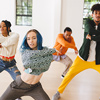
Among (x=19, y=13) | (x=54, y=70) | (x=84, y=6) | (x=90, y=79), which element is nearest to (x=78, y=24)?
(x=84, y=6)

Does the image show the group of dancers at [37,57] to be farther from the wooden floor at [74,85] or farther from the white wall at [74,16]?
the white wall at [74,16]

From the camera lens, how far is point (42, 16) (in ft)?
23.3

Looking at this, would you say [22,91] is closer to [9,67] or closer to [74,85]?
[9,67]

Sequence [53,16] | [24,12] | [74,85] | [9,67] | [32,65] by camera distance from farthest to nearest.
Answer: [24,12] < [53,16] < [74,85] < [9,67] < [32,65]

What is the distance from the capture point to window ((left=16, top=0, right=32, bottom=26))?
7368mm

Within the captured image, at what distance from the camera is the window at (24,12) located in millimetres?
7368

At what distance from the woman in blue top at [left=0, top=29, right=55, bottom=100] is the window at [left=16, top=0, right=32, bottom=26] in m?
5.97

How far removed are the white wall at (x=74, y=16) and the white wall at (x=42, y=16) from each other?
0.34 m

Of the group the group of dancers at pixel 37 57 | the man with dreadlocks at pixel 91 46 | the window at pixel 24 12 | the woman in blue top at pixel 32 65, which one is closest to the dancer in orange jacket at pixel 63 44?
the group of dancers at pixel 37 57

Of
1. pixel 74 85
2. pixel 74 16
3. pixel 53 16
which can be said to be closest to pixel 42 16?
pixel 53 16

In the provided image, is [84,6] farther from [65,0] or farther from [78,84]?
[78,84]

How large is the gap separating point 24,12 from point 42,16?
0.94m

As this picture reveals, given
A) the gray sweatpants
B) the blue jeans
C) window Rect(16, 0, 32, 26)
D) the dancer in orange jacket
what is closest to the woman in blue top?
the gray sweatpants

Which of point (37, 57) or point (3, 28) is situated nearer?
A: point (37, 57)
